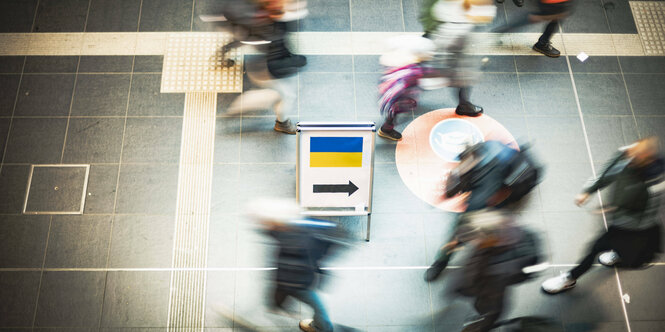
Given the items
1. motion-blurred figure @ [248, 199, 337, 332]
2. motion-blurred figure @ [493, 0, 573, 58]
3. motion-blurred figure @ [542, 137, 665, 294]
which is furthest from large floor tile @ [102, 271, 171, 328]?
motion-blurred figure @ [493, 0, 573, 58]

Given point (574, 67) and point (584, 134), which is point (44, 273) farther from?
point (574, 67)

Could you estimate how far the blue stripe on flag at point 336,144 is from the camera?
162 inches

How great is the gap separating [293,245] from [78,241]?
2.95 meters

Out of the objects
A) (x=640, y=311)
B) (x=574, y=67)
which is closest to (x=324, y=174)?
(x=640, y=311)

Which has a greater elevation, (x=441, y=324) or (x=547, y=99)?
(x=547, y=99)

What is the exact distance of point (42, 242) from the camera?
191 inches

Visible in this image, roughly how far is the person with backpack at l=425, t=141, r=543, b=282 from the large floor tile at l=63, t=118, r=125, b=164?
4.09 meters

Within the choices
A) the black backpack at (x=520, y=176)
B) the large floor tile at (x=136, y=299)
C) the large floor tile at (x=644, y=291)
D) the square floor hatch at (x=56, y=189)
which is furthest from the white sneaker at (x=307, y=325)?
the large floor tile at (x=644, y=291)

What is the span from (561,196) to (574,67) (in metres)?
1.98

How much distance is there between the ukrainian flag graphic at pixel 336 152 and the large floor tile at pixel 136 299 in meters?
2.18

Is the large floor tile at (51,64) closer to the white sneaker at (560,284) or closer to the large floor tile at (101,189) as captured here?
the large floor tile at (101,189)

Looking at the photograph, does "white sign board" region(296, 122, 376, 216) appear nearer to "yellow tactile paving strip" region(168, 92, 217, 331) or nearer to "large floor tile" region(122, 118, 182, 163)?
"yellow tactile paving strip" region(168, 92, 217, 331)

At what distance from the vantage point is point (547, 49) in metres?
5.95

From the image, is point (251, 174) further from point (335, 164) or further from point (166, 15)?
point (166, 15)
